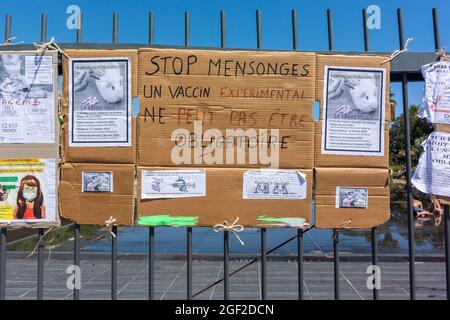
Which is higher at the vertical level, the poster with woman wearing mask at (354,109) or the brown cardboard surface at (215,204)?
the poster with woman wearing mask at (354,109)

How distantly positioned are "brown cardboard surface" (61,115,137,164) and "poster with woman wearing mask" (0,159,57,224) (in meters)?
0.14

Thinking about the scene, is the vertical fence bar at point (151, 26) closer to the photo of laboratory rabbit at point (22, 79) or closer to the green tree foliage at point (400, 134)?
the photo of laboratory rabbit at point (22, 79)

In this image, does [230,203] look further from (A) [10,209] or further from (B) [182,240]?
(B) [182,240]

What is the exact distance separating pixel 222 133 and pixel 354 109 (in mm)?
922

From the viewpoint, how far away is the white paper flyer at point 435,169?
3012mm

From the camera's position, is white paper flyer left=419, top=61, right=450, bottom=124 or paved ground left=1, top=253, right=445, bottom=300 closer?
white paper flyer left=419, top=61, right=450, bottom=124

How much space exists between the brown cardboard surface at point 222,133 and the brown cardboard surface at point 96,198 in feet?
0.60

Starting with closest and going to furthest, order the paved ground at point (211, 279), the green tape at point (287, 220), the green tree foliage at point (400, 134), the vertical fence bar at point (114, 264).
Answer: the vertical fence bar at point (114, 264) < the green tape at point (287, 220) < the green tree foliage at point (400, 134) < the paved ground at point (211, 279)

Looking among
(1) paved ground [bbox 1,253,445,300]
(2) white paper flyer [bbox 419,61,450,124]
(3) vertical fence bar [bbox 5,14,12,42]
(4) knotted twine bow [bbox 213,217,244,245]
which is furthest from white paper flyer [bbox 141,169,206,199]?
(1) paved ground [bbox 1,253,445,300]

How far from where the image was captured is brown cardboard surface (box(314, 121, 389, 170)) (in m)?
2.97

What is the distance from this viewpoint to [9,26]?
10.0ft

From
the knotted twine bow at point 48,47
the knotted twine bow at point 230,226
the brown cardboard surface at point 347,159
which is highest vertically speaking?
the knotted twine bow at point 48,47

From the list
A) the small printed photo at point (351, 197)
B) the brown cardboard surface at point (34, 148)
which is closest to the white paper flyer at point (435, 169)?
the small printed photo at point (351, 197)

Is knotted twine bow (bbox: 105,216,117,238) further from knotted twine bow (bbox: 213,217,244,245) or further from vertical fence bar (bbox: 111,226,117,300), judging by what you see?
knotted twine bow (bbox: 213,217,244,245)
